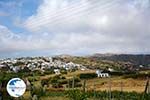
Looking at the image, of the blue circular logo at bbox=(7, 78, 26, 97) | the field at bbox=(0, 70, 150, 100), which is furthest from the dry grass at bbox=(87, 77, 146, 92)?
the blue circular logo at bbox=(7, 78, 26, 97)

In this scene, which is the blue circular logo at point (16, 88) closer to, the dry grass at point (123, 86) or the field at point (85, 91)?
the field at point (85, 91)

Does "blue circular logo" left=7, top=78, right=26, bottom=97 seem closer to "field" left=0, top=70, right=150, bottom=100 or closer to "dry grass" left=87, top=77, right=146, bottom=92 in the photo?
"field" left=0, top=70, right=150, bottom=100

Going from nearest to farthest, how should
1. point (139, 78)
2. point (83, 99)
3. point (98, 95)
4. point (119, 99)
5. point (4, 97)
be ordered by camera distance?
point (4, 97), point (83, 99), point (119, 99), point (98, 95), point (139, 78)

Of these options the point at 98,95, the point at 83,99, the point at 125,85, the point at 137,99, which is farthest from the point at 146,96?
the point at 125,85

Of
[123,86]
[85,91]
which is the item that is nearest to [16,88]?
[85,91]

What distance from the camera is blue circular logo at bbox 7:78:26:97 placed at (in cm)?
1802

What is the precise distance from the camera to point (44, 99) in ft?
143

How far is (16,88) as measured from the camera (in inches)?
718

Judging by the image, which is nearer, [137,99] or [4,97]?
[4,97]

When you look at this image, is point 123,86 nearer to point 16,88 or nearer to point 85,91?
point 85,91

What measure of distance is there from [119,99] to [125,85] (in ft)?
131

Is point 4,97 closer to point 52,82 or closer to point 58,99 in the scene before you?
point 58,99

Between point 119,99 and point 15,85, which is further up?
point 15,85

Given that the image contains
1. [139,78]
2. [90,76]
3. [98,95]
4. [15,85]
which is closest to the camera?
[15,85]
